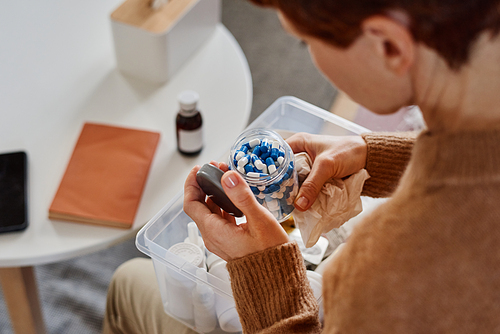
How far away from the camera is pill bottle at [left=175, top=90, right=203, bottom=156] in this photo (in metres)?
0.86

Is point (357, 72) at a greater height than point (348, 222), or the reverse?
point (357, 72)

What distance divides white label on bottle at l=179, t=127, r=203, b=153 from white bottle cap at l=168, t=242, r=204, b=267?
0.24 meters

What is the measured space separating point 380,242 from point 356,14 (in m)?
0.21

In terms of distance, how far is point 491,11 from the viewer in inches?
13.4

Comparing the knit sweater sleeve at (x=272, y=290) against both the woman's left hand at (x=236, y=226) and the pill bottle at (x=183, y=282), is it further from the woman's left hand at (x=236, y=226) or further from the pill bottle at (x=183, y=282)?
the pill bottle at (x=183, y=282)

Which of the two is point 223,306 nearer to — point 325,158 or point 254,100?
point 325,158

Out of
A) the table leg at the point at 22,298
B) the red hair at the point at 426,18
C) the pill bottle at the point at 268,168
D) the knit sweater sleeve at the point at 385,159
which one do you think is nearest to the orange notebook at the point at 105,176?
the table leg at the point at 22,298

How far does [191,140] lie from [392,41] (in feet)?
1.93

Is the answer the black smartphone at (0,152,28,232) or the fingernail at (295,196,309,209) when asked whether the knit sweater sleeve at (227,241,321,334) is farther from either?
the black smartphone at (0,152,28,232)

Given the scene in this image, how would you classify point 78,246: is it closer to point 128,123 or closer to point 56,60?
point 128,123

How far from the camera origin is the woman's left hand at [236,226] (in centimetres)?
57

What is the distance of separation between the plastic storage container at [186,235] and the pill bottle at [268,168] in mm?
134

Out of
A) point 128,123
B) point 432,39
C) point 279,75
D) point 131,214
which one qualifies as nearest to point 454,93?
point 432,39

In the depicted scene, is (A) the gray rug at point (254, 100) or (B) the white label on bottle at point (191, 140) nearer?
(B) the white label on bottle at point (191, 140)
